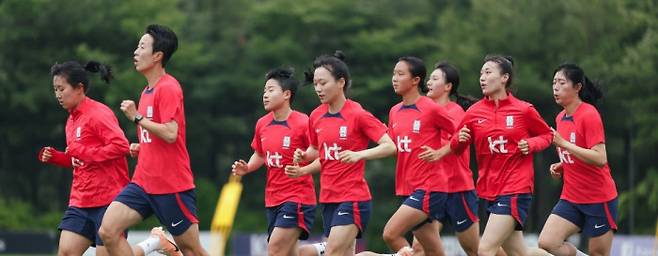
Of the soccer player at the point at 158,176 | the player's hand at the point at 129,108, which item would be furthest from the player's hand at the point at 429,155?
the player's hand at the point at 129,108

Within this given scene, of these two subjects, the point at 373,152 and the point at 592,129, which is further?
the point at 592,129

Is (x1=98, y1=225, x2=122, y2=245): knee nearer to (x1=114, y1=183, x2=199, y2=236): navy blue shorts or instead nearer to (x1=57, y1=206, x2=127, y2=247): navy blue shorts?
(x1=114, y1=183, x2=199, y2=236): navy blue shorts

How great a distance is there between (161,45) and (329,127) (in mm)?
1831

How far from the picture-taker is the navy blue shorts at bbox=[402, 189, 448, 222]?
43.4 feet

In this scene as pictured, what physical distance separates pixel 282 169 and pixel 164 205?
1.69 m

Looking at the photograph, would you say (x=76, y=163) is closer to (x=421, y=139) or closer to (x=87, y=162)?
(x=87, y=162)

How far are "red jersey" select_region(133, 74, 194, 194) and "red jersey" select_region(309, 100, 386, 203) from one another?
4.82 ft

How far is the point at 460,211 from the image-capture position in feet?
45.5

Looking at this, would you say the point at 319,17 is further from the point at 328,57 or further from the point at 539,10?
the point at 328,57

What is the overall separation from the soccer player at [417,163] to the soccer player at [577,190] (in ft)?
3.73

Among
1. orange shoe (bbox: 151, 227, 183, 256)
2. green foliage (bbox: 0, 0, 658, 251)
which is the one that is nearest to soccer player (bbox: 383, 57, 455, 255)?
orange shoe (bbox: 151, 227, 183, 256)

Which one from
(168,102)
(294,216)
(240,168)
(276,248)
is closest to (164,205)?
(168,102)

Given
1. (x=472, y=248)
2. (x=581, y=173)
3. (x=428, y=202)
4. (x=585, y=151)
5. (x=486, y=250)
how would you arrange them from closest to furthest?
(x=486, y=250) → (x=585, y=151) → (x=428, y=202) → (x=581, y=173) → (x=472, y=248)

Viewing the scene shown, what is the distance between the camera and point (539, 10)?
135ft
